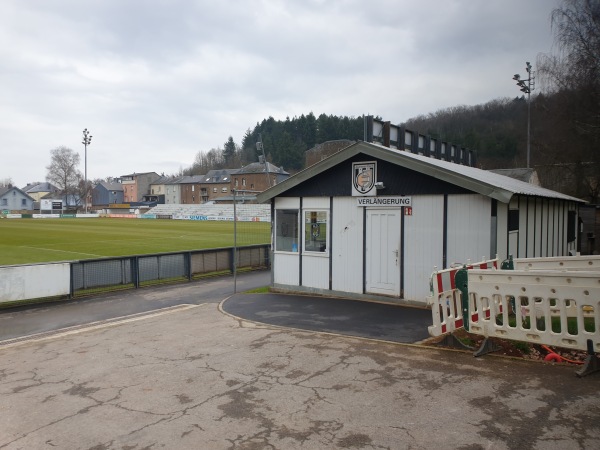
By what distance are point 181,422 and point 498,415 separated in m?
3.43

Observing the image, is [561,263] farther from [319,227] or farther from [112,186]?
[112,186]

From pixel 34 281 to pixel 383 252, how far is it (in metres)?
11.0

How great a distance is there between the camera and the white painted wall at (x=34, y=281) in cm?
1438

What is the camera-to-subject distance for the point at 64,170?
111500mm

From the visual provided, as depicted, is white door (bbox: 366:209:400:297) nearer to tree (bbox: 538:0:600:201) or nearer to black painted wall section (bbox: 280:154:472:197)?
black painted wall section (bbox: 280:154:472:197)

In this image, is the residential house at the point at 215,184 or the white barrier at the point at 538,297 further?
the residential house at the point at 215,184

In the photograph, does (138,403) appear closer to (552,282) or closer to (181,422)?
(181,422)

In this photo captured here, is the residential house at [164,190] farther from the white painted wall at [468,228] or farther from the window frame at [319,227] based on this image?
the white painted wall at [468,228]

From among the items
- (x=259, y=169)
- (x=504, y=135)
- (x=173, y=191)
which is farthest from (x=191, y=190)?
(x=504, y=135)

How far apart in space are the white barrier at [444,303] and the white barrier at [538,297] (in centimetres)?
36

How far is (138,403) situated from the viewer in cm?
579

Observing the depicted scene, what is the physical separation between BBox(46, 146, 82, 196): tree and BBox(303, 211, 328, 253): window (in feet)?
368

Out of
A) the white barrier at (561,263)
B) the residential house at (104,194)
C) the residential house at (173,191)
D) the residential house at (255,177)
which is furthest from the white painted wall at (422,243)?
the residential house at (104,194)

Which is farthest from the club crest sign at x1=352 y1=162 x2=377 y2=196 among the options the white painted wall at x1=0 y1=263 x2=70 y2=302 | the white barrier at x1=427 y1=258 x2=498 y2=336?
the white painted wall at x1=0 y1=263 x2=70 y2=302
